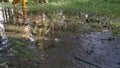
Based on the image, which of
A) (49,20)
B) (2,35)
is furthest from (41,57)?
(49,20)

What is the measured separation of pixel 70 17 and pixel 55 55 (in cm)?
657

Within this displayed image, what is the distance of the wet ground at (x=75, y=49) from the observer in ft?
22.5

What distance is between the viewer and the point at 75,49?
8227 mm

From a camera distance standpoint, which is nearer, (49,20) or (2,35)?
(2,35)

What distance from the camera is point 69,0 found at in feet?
70.9

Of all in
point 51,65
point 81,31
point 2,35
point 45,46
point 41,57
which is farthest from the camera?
point 81,31

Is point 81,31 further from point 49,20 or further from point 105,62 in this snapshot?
point 105,62

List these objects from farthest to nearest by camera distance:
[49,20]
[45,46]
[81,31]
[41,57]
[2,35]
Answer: [49,20]
[81,31]
[2,35]
[45,46]
[41,57]

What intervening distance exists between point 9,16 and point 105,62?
28.0 feet

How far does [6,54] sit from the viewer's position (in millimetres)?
7449

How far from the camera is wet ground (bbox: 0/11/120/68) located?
22.5 feet

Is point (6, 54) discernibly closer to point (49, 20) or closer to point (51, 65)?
point (51, 65)

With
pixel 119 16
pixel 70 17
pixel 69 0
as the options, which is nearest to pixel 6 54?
pixel 70 17

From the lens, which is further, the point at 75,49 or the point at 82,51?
the point at 75,49
